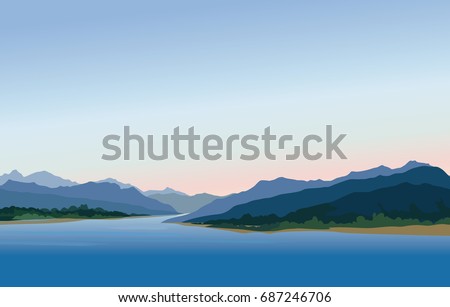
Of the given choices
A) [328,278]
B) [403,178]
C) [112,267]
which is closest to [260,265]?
[328,278]

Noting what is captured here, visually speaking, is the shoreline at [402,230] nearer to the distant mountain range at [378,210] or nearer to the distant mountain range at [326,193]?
the distant mountain range at [378,210]

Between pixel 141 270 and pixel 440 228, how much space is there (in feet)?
257

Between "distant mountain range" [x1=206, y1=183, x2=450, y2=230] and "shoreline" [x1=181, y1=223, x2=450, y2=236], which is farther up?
"distant mountain range" [x1=206, y1=183, x2=450, y2=230]

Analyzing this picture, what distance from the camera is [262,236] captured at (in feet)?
411

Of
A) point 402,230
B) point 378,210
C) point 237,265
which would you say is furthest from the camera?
point 378,210

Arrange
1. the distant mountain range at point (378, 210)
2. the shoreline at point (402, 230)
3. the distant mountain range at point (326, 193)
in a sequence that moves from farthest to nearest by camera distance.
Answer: the distant mountain range at point (326, 193) → the distant mountain range at point (378, 210) → the shoreline at point (402, 230)

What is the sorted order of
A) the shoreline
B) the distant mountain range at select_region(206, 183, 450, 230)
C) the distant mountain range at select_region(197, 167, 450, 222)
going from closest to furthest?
the shoreline
the distant mountain range at select_region(206, 183, 450, 230)
the distant mountain range at select_region(197, 167, 450, 222)

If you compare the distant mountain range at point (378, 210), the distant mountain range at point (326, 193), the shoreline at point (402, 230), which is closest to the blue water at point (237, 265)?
the shoreline at point (402, 230)

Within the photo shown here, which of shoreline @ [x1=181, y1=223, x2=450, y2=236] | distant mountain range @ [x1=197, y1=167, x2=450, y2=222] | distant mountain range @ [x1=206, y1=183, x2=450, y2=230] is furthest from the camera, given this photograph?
distant mountain range @ [x1=197, y1=167, x2=450, y2=222]

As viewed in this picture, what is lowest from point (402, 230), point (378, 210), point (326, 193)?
point (402, 230)

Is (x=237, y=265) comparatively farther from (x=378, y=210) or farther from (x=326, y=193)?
(x=326, y=193)

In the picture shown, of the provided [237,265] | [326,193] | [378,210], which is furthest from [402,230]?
[237,265]

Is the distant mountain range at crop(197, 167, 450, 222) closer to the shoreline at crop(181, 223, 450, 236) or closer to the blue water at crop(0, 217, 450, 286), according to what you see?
the shoreline at crop(181, 223, 450, 236)

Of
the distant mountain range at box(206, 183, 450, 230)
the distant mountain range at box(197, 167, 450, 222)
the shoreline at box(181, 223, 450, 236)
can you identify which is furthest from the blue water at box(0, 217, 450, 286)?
the distant mountain range at box(197, 167, 450, 222)
